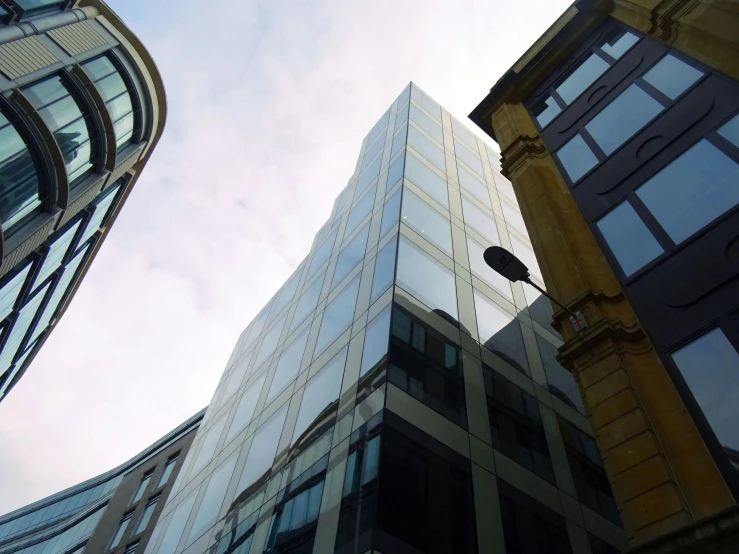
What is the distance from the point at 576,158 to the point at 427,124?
56.6 ft

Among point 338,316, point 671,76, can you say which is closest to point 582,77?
point 671,76

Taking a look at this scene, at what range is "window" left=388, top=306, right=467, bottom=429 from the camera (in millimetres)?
13000

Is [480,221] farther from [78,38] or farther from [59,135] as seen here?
[78,38]

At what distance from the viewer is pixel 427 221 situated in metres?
20.0

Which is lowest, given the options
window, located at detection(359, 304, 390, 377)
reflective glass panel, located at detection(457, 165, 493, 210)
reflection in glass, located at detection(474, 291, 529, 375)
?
window, located at detection(359, 304, 390, 377)

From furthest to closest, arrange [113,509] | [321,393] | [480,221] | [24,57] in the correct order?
[113,509]
[480,221]
[321,393]
[24,57]

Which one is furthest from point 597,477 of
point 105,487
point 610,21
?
point 105,487

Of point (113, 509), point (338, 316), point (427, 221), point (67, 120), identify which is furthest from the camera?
point (113, 509)

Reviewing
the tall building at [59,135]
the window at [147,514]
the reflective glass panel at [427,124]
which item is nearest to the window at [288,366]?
the tall building at [59,135]

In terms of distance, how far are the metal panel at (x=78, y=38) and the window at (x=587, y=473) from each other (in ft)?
72.0

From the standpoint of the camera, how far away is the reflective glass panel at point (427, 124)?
94.6 feet

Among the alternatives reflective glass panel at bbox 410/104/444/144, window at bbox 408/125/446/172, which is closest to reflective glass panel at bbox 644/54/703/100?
window at bbox 408/125/446/172

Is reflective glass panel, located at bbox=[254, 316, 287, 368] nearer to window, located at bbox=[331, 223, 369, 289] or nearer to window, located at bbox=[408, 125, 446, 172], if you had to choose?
window, located at bbox=[331, 223, 369, 289]

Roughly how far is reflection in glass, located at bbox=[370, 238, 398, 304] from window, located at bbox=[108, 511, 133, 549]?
3992 cm
